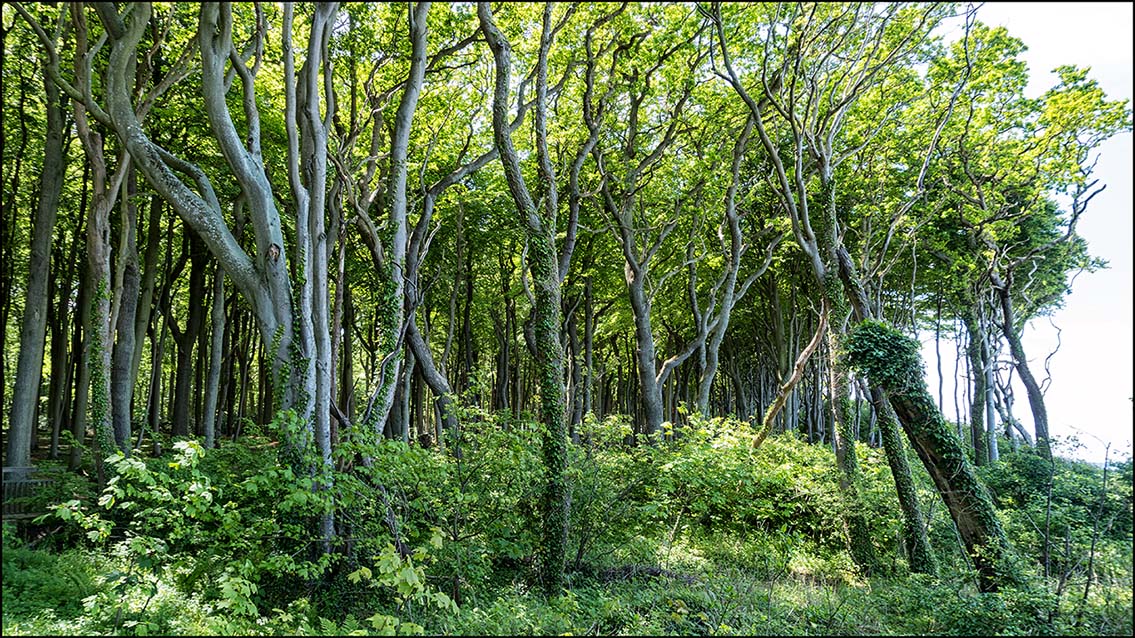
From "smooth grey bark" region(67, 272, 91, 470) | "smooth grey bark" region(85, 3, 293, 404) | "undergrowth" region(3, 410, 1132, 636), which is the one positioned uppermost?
"smooth grey bark" region(85, 3, 293, 404)

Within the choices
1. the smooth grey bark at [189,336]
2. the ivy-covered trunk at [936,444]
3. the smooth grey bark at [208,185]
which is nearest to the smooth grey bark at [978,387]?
the ivy-covered trunk at [936,444]

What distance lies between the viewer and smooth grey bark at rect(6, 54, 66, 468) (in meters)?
10.9

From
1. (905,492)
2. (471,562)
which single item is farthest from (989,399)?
(471,562)

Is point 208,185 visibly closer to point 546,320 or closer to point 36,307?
point 546,320

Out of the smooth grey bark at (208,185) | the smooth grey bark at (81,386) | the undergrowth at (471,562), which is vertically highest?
the smooth grey bark at (208,185)

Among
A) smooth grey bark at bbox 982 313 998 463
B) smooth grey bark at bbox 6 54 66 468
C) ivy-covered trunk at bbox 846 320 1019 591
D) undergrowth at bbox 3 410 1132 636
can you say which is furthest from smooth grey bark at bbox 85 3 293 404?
smooth grey bark at bbox 982 313 998 463

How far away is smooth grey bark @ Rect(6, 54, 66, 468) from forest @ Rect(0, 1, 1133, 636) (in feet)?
0.25

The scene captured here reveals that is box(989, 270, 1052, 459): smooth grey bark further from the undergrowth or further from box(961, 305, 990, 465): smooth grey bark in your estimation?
the undergrowth

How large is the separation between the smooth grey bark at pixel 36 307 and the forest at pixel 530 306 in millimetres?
76

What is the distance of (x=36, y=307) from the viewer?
445 inches

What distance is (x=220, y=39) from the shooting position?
325 inches

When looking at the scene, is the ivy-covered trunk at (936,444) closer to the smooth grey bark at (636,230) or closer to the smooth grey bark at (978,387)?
the smooth grey bark at (636,230)

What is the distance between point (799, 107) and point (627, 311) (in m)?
12.5

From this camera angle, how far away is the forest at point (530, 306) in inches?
281
